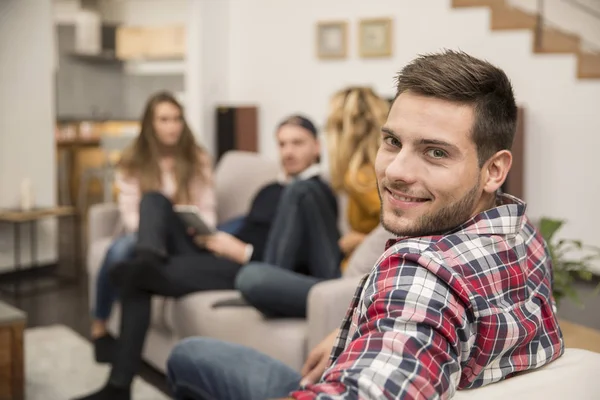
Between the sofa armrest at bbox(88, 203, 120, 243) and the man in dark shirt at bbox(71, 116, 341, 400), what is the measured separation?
626mm

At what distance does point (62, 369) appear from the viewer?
331 centimetres

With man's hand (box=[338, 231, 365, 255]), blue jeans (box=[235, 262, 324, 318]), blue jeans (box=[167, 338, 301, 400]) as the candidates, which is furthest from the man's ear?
man's hand (box=[338, 231, 365, 255])

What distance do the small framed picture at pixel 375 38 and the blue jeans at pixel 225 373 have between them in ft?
16.0

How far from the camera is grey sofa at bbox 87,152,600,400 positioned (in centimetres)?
108

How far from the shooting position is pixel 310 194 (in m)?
2.74

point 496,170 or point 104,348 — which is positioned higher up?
point 496,170

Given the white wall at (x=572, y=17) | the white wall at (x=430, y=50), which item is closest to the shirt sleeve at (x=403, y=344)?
the white wall at (x=430, y=50)

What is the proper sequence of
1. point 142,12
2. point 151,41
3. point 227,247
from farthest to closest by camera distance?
point 142,12 < point 151,41 < point 227,247

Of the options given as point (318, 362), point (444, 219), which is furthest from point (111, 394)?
point (444, 219)

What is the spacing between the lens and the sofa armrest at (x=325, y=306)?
7.63ft

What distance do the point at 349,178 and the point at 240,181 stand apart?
1356 millimetres

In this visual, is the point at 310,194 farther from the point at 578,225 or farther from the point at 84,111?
the point at 84,111

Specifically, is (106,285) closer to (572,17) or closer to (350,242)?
(350,242)

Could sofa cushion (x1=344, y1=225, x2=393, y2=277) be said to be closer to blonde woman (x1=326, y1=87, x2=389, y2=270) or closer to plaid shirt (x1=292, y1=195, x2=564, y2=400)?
blonde woman (x1=326, y1=87, x2=389, y2=270)
